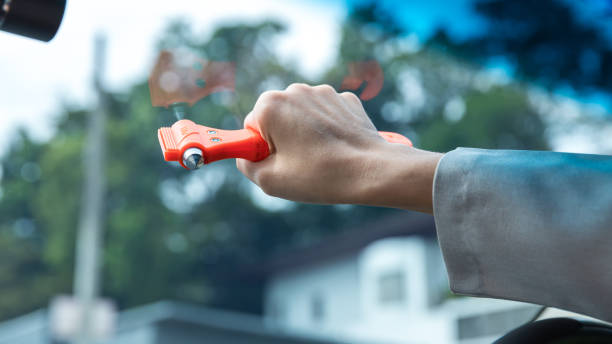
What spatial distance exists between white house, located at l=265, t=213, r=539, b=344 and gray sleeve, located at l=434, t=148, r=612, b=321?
24.1 feet

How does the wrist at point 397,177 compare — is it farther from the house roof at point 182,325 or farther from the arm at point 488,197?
the house roof at point 182,325

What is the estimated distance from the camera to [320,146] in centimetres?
49

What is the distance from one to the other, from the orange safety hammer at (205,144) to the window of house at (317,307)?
14.1m

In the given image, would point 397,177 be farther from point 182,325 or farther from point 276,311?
point 276,311

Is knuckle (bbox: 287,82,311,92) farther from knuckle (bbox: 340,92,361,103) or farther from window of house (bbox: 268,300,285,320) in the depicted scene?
window of house (bbox: 268,300,285,320)

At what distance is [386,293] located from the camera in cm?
1165

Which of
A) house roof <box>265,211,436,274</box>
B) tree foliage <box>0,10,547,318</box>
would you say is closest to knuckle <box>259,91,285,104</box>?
house roof <box>265,211,436,274</box>

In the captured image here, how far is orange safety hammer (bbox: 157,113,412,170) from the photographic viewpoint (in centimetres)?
49

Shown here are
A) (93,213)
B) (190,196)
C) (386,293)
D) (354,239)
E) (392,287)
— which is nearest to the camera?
(93,213)

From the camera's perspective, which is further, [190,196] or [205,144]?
[190,196]

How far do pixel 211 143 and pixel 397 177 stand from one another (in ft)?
0.44

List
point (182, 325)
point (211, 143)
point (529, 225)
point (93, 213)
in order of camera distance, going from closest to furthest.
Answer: point (529, 225), point (211, 143), point (93, 213), point (182, 325)

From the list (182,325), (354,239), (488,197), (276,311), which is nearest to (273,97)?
(488,197)

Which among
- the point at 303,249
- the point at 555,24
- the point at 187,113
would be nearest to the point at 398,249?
the point at 303,249
